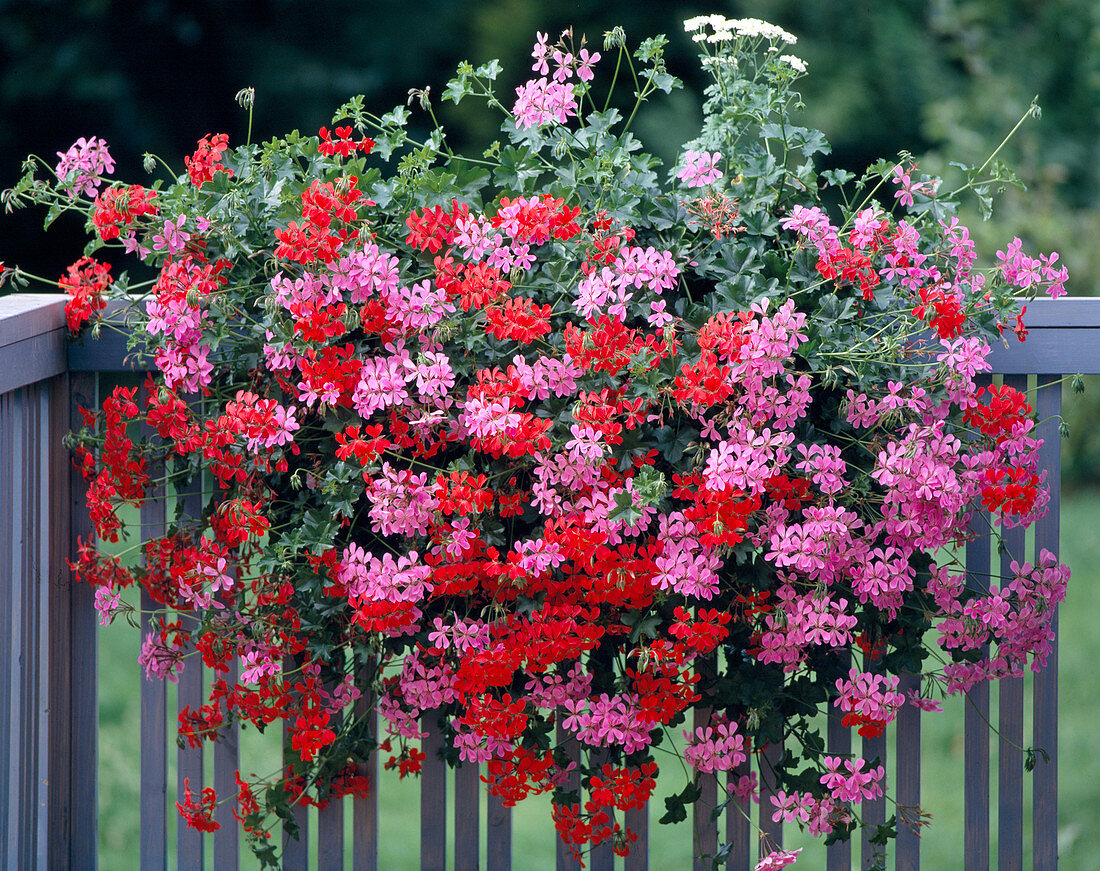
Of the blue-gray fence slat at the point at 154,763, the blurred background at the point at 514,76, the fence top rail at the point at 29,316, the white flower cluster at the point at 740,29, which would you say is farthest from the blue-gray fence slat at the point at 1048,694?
the blurred background at the point at 514,76

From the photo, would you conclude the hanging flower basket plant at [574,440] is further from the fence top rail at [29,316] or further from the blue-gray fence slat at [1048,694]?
the blue-gray fence slat at [1048,694]

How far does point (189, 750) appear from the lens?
177 cm

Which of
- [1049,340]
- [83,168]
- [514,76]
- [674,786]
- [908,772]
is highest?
[514,76]

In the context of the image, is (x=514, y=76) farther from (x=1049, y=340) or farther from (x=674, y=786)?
(x=1049, y=340)

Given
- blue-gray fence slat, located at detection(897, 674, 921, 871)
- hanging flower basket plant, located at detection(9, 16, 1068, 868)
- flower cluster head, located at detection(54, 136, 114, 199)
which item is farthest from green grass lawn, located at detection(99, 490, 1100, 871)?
flower cluster head, located at detection(54, 136, 114, 199)

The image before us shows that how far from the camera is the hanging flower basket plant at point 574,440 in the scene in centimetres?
144

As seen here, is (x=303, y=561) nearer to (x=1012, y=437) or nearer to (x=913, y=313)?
(x=913, y=313)

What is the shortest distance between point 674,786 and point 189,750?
164 centimetres

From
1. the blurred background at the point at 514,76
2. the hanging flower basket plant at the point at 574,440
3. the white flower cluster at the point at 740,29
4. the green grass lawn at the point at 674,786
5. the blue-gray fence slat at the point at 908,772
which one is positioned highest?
the blurred background at the point at 514,76

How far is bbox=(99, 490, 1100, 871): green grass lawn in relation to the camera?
2.64 m

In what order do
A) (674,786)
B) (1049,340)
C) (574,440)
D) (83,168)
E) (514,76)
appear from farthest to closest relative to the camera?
(514,76) < (674,786) < (1049,340) < (83,168) < (574,440)

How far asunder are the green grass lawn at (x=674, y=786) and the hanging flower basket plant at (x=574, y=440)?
112 cm

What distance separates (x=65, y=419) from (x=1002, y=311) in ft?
4.76

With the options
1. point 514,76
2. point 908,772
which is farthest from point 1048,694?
point 514,76
